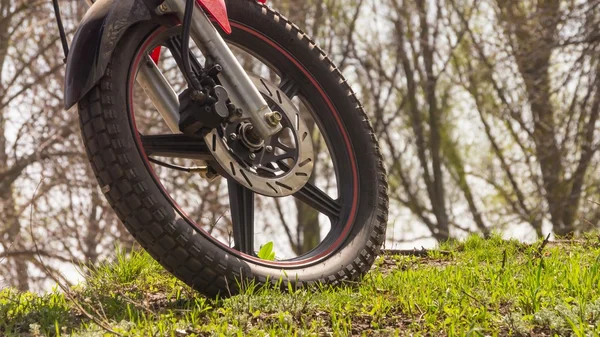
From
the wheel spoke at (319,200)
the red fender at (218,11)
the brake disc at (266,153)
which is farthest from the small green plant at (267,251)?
the red fender at (218,11)

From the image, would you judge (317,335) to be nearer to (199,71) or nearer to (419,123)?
(199,71)

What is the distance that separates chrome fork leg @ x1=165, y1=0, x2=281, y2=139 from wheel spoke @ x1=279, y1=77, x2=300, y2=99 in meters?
0.56

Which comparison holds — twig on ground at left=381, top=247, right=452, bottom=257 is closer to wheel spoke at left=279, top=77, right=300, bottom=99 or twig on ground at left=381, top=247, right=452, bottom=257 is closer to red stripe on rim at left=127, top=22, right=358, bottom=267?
red stripe on rim at left=127, top=22, right=358, bottom=267

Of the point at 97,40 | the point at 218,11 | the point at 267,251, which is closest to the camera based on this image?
the point at 97,40

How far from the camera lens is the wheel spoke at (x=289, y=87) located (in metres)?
3.96

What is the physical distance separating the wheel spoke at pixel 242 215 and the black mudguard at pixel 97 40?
80 cm

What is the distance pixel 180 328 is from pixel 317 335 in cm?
49

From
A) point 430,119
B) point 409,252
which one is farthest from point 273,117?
point 430,119

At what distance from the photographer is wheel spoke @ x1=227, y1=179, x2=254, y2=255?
11.3 ft

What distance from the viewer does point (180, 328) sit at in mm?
2676

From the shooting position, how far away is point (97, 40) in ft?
10.0

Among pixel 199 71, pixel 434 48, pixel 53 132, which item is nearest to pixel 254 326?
pixel 199 71

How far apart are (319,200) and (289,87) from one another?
61 centimetres

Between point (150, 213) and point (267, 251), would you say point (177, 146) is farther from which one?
point (267, 251)
